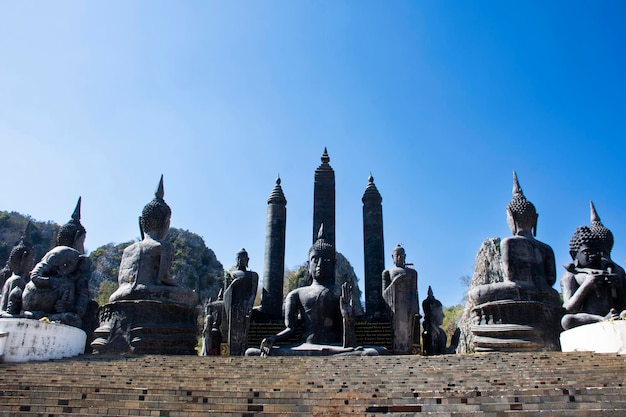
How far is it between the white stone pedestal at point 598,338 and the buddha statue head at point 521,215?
399 cm

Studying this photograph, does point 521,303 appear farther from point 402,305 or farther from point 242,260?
point 242,260

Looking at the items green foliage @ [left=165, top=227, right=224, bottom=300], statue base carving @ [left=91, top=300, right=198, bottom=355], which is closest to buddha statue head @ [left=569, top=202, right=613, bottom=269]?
statue base carving @ [left=91, top=300, right=198, bottom=355]

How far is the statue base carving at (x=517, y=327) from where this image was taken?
1190 centimetres

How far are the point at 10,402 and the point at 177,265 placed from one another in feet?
160

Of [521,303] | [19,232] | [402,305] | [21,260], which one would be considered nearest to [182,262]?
[19,232]

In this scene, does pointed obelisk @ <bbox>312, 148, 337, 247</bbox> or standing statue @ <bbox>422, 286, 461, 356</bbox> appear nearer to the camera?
standing statue @ <bbox>422, 286, 461, 356</bbox>

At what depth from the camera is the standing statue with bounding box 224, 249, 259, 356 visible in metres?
13.7

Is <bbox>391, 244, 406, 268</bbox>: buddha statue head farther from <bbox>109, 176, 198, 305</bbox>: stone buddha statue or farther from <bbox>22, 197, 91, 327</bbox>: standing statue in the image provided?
<bbox>22, 197, 91, 327</bbox>: standing statue

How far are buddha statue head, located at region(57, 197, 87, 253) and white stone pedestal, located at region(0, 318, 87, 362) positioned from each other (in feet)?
16.5

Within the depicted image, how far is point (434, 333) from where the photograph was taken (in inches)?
559

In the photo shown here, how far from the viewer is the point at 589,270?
458 inches

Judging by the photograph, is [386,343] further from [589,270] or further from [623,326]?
[623,326]

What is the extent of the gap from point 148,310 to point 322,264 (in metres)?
4.49

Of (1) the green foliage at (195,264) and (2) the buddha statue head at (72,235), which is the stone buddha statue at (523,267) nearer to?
(2) the buddha statue head at (72,235)
